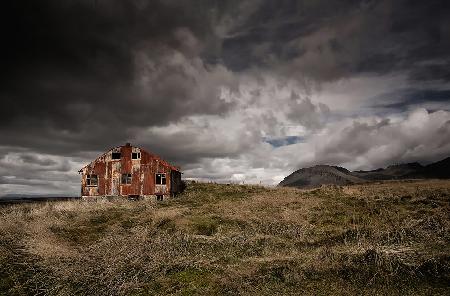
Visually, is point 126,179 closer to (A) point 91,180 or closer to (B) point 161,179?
(B) point 161,179

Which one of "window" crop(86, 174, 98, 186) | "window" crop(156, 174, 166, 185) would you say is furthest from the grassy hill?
"window" crop(86, 174, 98, 186)

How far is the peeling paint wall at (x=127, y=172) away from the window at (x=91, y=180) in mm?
263

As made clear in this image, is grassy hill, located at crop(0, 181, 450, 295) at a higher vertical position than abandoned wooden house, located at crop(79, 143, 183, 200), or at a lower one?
lower

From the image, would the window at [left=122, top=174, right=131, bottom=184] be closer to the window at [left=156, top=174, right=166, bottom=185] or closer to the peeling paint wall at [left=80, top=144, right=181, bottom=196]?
the peeling paint wall at [left=80, top=144, right=181, bottom=196]

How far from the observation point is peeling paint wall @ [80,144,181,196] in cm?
4494

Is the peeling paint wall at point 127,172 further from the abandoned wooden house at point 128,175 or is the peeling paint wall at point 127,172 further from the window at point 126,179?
the window at point 126,179

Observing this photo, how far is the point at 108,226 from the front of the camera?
2138cm

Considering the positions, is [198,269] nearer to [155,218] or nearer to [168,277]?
[168,277]

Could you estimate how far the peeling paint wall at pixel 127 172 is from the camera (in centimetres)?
4494

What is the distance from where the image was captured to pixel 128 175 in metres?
45.2

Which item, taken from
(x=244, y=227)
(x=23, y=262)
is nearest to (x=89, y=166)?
(x=244, y=227)

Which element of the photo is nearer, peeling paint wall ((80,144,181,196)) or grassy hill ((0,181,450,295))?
grassy hill ((0,181,450,295))

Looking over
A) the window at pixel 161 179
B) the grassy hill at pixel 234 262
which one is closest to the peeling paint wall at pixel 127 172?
the window at pixel 161 179

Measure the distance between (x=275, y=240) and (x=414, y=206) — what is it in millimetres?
13948
